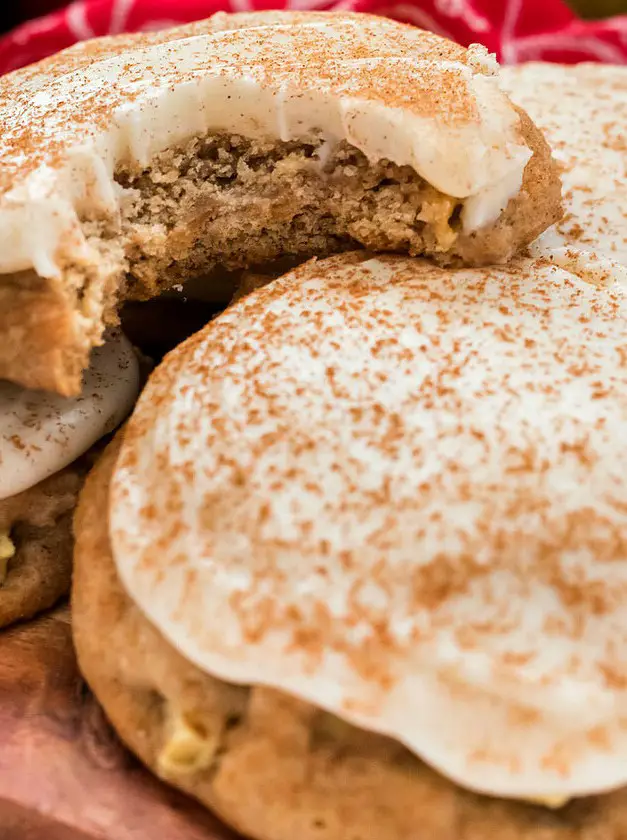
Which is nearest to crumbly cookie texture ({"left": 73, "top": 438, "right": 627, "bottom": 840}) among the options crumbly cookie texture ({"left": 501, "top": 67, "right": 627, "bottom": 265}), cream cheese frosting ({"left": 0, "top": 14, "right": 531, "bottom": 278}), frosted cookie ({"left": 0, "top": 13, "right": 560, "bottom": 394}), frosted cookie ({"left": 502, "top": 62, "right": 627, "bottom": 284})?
frosted cookie ({"left": 0, "top": 13, "right": 560, "bottom": 394})

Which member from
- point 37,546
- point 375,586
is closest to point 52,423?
point 37,546

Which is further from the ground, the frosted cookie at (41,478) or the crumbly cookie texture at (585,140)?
the crumbly cookie texture at (585,140)

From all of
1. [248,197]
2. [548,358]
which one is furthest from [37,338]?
[548,358]

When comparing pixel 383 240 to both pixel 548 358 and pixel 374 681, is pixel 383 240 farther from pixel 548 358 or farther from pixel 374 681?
pixel 374 681

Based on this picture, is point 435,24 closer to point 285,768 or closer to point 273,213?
point 273,213

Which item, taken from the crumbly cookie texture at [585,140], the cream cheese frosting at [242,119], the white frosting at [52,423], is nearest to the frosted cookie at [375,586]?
the white frosting at [52,423]

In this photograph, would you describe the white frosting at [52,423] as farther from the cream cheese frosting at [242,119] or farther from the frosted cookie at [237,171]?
the cream cheese frosting at [242,119]

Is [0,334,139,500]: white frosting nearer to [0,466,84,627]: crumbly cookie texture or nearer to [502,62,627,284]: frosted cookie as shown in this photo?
[0,466,84,627]: crumbly cookie texture

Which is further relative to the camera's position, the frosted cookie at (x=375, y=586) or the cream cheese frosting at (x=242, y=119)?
the cream cheese frosting at (x=242, y=119)
